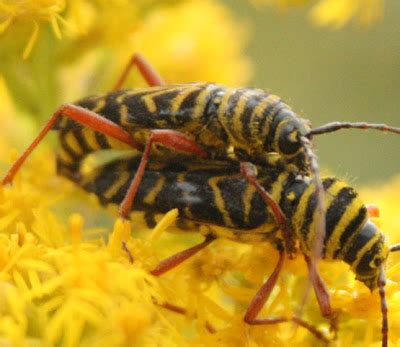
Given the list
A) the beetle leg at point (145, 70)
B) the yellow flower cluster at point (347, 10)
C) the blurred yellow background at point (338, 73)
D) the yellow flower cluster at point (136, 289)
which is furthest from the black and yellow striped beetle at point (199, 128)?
the blurred yellow background at point (338, 73)

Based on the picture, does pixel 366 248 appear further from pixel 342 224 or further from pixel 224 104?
pixel 224 104

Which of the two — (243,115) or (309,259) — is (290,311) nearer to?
(309,259)

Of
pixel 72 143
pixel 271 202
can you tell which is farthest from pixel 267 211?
pixel 72 143

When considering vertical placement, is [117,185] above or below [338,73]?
below

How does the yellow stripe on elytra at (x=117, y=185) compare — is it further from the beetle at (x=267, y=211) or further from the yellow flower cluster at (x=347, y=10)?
the yellow flower cluster at (x=347, y=10)

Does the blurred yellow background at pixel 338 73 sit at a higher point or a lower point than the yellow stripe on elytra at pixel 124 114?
higher

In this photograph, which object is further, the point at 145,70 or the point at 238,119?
the point at 145,70

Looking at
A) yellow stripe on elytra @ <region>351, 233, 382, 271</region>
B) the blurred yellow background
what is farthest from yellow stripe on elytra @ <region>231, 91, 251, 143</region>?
the blurred yellow background
